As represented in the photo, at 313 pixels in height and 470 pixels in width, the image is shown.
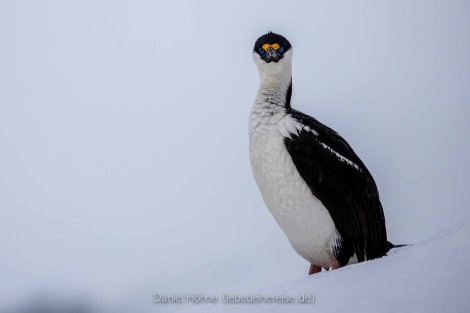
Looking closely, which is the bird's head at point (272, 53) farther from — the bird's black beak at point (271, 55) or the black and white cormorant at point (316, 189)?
the black and white cormorant at point (316, 189)

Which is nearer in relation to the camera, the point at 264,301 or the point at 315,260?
the point at 264,301

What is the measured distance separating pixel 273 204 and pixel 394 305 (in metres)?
3.05

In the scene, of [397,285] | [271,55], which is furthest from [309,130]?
[397,285]

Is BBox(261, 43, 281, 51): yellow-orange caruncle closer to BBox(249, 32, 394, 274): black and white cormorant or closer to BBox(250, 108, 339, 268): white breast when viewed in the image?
BBox(249, 32, 394, 274): black and white cormorant

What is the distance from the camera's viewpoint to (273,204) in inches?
323

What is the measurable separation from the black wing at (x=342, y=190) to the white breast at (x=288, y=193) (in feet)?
0.28

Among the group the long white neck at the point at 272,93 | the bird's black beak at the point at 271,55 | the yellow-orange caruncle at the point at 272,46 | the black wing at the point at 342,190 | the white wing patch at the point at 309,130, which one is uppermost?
the yellow-orange caruncle at the point at 272,46

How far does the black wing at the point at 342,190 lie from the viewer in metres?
8.06

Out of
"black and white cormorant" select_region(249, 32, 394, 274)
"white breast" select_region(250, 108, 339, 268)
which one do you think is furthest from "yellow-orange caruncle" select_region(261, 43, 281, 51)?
"white breast" select_region(250, 108, 339, 268)

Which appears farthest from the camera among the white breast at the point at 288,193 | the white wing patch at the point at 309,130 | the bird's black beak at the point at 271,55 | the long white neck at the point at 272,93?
the bird's black beak at the point at 271,55

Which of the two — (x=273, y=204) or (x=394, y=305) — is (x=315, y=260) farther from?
(x=394, y=305)

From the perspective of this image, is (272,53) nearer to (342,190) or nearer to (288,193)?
(288,193)

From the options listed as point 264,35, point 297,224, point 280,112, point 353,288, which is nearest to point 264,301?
point 353,288

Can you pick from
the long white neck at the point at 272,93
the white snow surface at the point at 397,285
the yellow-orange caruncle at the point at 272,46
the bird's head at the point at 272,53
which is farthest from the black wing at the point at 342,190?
the white snow surface at the point at 397,285
